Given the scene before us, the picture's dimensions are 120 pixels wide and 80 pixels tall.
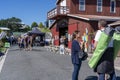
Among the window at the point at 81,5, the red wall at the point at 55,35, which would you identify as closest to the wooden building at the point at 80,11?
the window at the point at 81,5

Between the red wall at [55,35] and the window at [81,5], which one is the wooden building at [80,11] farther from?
the red wall at [55,35]

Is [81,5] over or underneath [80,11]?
over

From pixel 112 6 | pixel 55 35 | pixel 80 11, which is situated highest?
pixel 112 6

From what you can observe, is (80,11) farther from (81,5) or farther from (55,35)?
(55,35)

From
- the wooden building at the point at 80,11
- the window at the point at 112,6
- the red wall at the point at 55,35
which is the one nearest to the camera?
the wooden building at the point at 80,11

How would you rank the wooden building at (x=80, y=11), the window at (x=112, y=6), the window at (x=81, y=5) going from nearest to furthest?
the wooden building at (x=80, y=11)
the window at (x=81, y=5)
the window at (x=112, y=6)

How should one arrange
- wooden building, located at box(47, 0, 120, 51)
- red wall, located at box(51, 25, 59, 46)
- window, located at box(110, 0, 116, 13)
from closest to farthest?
1. wooden building, located at box(47, 0, 120, 51)
2. window, located at box(110, 0, 116, 13)
3. red wall, located at box(51, 25, 59, 46)

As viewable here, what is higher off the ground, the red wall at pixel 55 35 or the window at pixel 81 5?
the window at pixel 81 5

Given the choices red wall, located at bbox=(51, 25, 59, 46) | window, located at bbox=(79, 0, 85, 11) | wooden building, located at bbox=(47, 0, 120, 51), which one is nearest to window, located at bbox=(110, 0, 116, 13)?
wooden building, located at bbox=(47, 0, 120, 51)

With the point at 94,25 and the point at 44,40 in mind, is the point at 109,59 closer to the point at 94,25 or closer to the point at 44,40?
the point at 94,25

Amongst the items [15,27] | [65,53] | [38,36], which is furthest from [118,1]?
[15,27]

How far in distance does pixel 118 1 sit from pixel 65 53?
54.5ft

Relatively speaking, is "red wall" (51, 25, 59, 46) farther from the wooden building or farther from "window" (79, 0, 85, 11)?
"window" (79, 0, 85, 11)

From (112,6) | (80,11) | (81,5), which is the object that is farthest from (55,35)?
(112,6)
